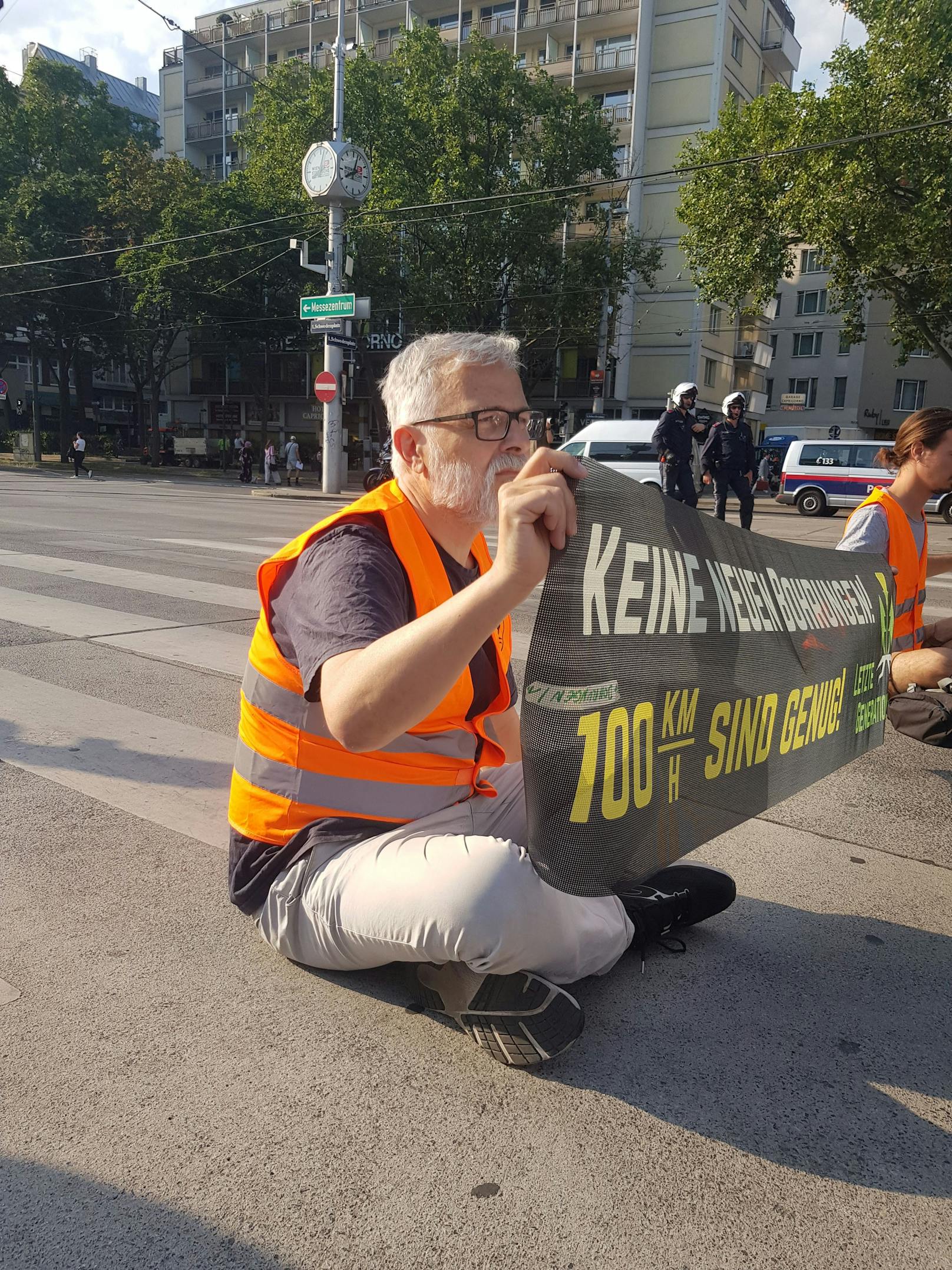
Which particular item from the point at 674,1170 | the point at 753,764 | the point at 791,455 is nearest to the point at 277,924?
the point at 674,1170

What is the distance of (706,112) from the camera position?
1583 inches

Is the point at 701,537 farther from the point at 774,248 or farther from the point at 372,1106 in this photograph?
the point at 774,248

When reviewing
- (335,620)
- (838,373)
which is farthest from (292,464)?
(335,620)

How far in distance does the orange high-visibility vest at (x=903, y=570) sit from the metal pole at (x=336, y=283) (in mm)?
21863

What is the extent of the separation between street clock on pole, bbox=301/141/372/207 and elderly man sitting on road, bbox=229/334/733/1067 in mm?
24509

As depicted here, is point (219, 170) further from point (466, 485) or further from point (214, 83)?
point (466, 485)

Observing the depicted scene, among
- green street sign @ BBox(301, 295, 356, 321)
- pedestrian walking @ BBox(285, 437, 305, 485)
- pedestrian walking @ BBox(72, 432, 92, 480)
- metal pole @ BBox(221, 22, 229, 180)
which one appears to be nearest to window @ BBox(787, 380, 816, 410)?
pedestrian walking @ BBox(285, 437, 305, 485)

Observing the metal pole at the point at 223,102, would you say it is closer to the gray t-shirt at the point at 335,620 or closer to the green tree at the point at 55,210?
the green tree at the point at 55,210

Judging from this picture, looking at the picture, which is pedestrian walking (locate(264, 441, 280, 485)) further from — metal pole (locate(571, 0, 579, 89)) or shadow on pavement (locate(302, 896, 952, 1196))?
shadow on pavement (locate(302, 896, 952, 1196))

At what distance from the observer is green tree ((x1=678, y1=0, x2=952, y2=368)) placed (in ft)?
73.3

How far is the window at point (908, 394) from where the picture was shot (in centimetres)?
5000

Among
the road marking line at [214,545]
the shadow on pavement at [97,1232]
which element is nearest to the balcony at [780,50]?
the road marking line at [214,545]

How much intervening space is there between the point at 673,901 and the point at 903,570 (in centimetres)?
214

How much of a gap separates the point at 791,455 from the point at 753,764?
25493 millimetres
